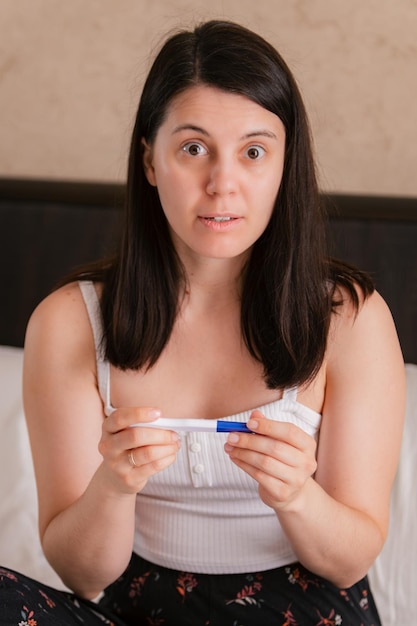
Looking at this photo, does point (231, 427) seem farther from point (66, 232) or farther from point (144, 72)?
point (144, 72)

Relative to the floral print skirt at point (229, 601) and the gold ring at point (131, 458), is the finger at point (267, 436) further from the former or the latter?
the floral print skirt at point (229, 601)

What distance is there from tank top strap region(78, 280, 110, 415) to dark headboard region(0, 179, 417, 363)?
1.70 ft

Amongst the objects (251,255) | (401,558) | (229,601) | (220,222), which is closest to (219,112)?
(220,222)

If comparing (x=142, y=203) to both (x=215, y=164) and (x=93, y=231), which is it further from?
(x=93, y=231)

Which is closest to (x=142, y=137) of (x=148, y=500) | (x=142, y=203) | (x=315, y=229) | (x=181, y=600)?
(x=142, y=203)

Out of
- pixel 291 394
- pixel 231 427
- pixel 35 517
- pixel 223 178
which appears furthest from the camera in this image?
pixel 35 517

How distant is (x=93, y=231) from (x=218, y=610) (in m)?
1.00

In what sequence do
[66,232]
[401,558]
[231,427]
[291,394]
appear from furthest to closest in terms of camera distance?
[66,232] < [401,558] < [291,394] < [231,427]

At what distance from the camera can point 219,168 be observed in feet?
4.05

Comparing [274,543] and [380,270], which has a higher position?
[380,270]

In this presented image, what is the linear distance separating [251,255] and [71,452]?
401 millimetres

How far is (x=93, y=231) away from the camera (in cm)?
206

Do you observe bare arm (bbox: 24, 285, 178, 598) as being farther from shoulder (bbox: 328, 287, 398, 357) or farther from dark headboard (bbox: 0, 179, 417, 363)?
dark headboard (bbox: 0, 179, 417, 363)

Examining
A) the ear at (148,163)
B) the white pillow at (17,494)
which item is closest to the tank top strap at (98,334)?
the ear at (148,163)
